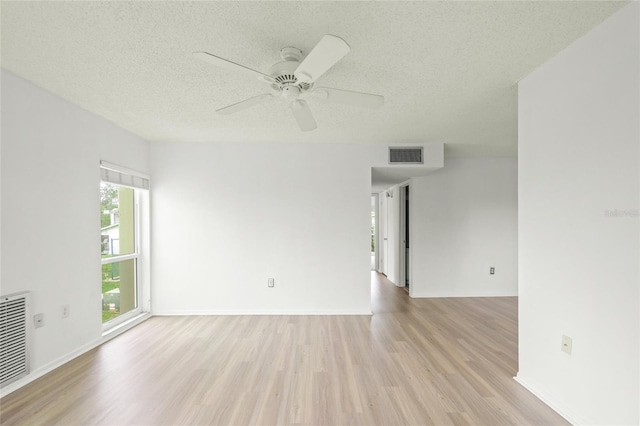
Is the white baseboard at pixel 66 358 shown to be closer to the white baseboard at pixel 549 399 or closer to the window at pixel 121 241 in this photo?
the window at pixel 121 241

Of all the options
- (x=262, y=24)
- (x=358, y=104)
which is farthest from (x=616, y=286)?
(x=262, y=24)

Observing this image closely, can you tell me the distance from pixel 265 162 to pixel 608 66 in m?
3.56

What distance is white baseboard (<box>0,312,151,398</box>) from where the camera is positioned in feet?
7.40

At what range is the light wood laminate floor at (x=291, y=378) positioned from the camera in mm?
1980

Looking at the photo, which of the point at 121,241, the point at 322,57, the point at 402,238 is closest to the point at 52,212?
the point at 121,241

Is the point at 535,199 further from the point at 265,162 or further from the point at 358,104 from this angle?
the point at 265,162

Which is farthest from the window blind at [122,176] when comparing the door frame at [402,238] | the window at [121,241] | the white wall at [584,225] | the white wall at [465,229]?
the door frame at [402,238]

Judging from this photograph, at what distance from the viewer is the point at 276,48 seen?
1885 mm

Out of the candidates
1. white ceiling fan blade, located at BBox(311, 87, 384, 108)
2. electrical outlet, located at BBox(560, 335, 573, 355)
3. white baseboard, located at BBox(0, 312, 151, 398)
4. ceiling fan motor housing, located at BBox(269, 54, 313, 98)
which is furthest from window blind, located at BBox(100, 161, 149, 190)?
electrical outlet, located at BBox(560, 335, 573, 355)

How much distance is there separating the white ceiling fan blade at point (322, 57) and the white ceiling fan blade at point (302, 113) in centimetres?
32

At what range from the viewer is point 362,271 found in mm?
4234

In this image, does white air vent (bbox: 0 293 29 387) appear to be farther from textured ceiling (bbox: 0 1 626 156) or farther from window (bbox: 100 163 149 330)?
textured ceiling (bbox: 0 1 626 156)

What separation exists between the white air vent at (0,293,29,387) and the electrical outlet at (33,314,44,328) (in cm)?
7

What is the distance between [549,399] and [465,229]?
11.1ft
